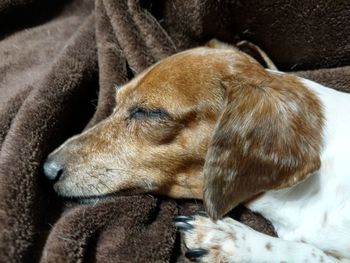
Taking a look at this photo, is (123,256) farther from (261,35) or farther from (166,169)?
(261,35)

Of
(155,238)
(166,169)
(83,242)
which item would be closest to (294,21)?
(166,169)

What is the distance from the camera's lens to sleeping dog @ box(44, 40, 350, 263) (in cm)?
160

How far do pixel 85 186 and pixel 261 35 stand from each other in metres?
0.91

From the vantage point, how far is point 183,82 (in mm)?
1726

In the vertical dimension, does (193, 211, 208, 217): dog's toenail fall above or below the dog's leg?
above

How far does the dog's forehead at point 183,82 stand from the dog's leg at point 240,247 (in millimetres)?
375

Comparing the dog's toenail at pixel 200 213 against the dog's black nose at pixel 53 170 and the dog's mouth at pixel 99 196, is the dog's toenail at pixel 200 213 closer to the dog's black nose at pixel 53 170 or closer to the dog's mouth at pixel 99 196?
the dog's mouth at pixel 99 196

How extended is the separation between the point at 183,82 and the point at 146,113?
0.49 feet

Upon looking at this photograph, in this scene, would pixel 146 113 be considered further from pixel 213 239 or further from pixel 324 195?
pixel 324 195

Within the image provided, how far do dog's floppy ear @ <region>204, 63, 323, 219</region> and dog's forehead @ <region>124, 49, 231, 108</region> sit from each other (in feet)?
0.37

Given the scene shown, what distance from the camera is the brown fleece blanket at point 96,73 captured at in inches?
65.3

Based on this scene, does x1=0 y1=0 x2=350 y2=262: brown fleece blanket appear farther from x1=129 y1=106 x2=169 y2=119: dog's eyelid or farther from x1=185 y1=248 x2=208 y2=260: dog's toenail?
x1=129 y1=106 x2=169 y2=119: dog's eyelid

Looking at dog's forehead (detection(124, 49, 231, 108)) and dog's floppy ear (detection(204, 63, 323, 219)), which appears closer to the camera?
dog's floppy ear (detection(204, 63, 323, 219))

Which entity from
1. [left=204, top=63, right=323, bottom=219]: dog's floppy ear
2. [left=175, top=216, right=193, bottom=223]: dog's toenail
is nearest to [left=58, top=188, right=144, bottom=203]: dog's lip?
[left=175, top=216, right=193, bottom=223]: dog's toenail
